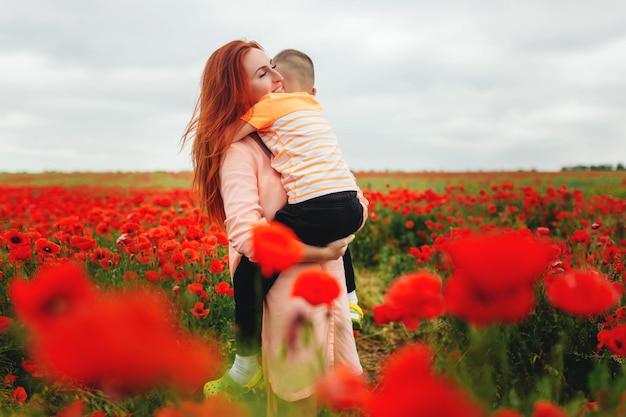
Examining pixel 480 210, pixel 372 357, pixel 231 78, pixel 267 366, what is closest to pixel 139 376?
pixel 267 366

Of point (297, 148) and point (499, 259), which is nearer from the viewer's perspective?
point (499, 259)

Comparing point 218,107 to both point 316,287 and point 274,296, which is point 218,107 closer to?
point 274,296

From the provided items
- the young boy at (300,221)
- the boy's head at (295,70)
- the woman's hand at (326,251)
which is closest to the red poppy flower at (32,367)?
the young boy at (300,221)

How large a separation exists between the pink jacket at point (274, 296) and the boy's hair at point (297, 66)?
54cm

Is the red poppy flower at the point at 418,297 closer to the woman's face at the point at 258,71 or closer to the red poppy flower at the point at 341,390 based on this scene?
the red poppy flower at the point at 341,390

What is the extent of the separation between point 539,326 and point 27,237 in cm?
283

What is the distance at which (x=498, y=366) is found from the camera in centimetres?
237

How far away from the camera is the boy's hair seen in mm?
2479

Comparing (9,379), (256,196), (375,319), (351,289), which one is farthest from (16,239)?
(375,319)

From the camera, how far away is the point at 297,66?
249 centimetres

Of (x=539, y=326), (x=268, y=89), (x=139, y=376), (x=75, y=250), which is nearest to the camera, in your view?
(x=139, y=376)

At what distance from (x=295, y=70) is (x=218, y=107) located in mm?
535

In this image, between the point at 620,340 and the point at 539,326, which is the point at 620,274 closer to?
the point at 539,326

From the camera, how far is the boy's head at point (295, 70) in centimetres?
247
